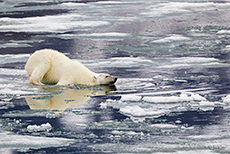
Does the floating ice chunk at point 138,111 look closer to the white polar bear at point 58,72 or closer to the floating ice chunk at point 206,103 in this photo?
the floating ice chunk at point 206,103

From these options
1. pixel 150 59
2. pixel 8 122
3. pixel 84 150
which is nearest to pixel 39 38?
pixel 150 59

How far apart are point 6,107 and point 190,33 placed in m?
8.48

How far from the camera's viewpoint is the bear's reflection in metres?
7.82

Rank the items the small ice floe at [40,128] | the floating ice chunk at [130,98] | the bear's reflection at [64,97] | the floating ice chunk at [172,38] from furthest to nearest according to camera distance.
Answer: the floating ice chunk at [172,38] → the floating ice chunk at [130,98] → the bear's reflection at [64,97] → the small ice floe at [40,128]

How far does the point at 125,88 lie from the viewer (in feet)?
29.4

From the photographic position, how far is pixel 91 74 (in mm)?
9398

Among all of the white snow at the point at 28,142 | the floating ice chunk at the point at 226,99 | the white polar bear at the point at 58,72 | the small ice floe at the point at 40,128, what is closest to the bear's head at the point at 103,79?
the white polar bear at the point at 58,72

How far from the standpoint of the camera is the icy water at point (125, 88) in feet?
20.1

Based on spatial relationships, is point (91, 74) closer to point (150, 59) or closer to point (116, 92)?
point (116, 92)

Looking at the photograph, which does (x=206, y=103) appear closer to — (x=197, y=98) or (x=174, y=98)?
(x=197, y=98)

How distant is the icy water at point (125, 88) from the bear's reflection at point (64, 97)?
2 cm

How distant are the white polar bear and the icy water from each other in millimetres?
230

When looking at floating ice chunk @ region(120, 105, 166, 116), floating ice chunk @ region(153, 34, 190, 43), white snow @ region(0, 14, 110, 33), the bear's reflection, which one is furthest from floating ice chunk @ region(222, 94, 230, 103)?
white snow @ region(0, 14, 110, 33)

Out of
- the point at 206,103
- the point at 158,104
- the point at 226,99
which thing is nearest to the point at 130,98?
the point at 158,104
